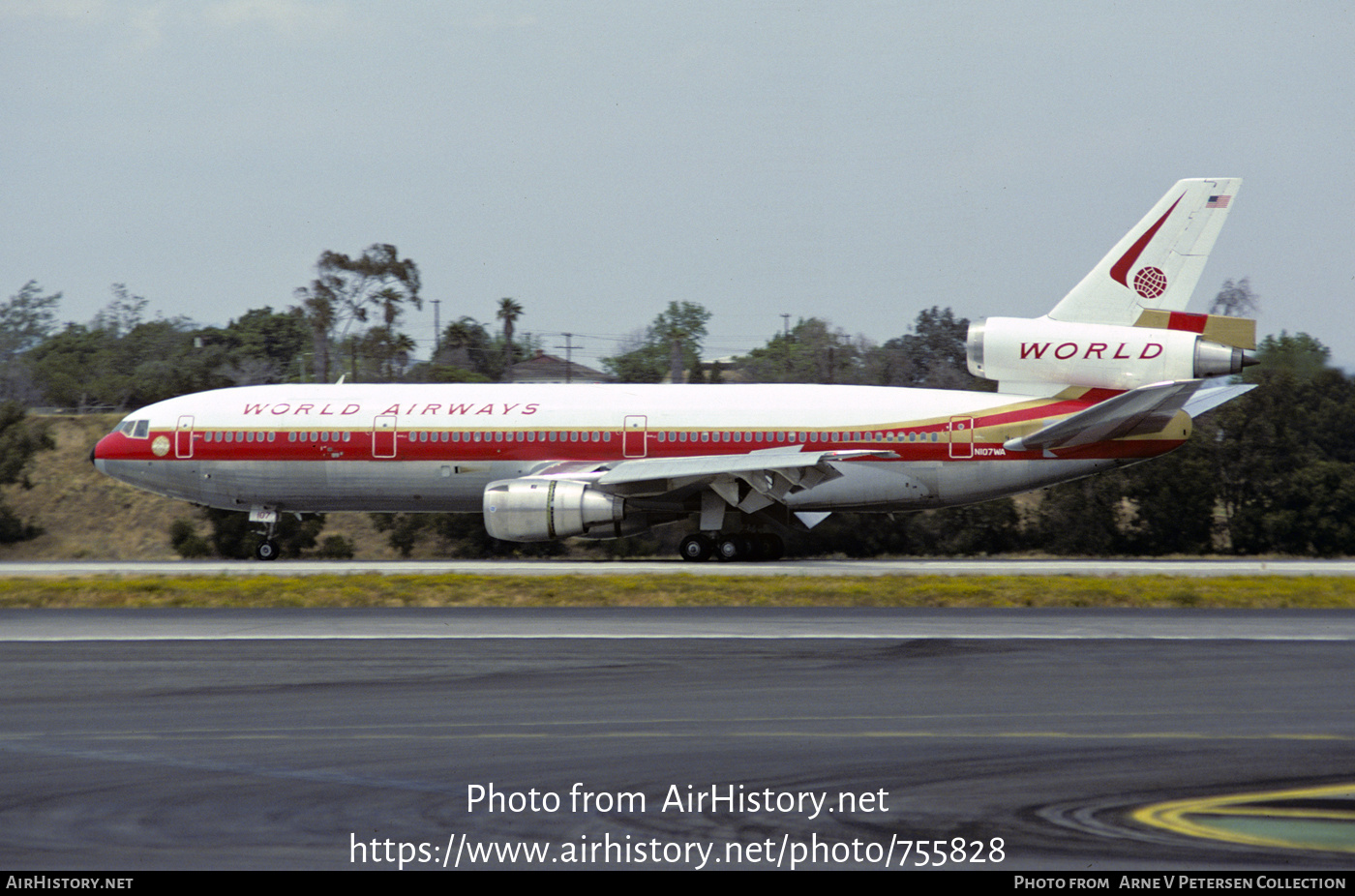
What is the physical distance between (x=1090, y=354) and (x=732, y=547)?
9.33 metres

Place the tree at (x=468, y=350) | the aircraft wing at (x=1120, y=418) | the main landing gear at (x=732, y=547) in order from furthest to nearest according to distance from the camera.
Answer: the tree at (x=468, y=350)
the main landing gear at (x=732, y=547)
the aircraft wing at (x=1120, y=418)

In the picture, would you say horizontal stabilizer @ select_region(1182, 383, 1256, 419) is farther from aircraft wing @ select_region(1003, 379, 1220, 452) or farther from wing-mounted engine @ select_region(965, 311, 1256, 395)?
wing-mounted engine @ select_region(965, 311, 1256, 395)

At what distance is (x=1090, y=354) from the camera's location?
29.4 m

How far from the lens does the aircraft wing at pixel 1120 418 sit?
90.4 ft

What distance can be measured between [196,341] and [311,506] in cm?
5086

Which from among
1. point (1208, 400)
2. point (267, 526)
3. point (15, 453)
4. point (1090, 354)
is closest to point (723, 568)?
point (1090, 354)

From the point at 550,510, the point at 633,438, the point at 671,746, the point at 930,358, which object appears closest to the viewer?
the point at 671,746

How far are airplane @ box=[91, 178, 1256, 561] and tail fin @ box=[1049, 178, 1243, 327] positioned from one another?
42mm

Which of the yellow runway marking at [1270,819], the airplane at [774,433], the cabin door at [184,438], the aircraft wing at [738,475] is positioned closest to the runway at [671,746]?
the yellow runway marking at [1270,819]

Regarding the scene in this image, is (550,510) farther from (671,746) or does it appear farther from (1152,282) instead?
(671,746)

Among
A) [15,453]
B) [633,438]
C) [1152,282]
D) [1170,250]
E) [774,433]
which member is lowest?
[15,453]

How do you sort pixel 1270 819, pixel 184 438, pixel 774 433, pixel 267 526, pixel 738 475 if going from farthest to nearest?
pixel 267 526, pixel 184 438, pixel 774 433, pixel 738 475, pixel 1270 819

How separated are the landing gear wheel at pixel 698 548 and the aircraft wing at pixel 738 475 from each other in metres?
1.59

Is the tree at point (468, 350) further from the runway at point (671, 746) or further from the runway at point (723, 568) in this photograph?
the runway at point (671, 746)
